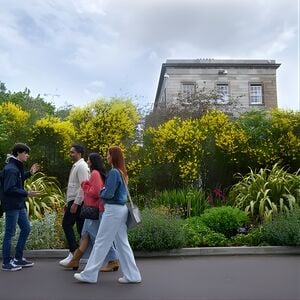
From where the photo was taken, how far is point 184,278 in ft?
22.5

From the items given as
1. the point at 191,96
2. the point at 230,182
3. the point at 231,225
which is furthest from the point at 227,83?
the point at 231,225

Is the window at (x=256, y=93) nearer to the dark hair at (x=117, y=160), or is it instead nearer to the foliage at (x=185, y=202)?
the foliage at (x=185, y=202)

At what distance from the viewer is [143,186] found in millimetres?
13984

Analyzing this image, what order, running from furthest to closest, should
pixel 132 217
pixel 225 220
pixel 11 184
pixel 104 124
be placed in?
pixel 104 124, pixel 225 220, pixel 11 184, pixel 132 217

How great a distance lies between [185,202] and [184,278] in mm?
5156

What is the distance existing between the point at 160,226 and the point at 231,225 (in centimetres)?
193

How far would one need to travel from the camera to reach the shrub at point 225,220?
10086 mm

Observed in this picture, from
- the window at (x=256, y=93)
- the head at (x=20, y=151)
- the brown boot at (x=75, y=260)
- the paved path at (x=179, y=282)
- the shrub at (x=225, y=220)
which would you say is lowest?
the paved path at (x=179, y=282)

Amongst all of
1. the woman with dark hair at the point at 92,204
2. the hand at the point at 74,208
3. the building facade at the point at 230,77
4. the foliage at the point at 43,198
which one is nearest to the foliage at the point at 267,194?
the woman with dark hair at the point at 92,204

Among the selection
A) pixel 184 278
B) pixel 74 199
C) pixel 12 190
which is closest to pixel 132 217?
pixel 184 278

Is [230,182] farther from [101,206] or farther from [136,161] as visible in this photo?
[101,206]

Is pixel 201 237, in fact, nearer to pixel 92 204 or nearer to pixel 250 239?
pixel 250 239

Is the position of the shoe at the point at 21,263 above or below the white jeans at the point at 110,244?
below

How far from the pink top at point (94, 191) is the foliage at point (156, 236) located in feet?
5.70
